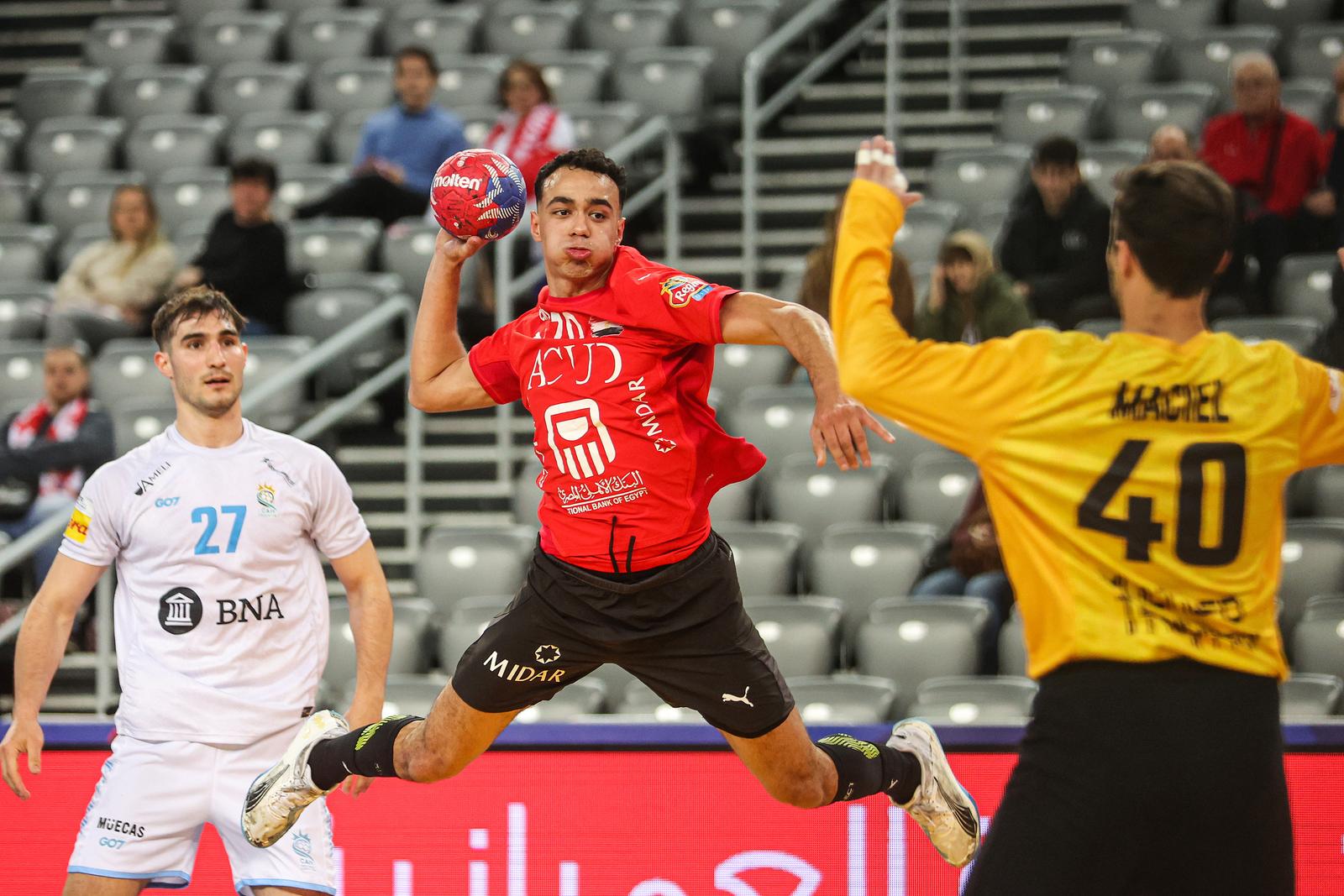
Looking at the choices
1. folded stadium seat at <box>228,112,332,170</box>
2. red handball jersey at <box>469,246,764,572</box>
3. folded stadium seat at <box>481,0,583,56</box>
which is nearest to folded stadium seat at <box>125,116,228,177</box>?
folded stadium seat at <box>228,112,332,170</box>

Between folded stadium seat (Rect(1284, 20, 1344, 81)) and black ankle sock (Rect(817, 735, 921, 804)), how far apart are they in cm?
726

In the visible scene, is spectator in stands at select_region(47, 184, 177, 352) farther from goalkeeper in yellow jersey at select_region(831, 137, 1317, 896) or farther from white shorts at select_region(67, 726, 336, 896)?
goalkeeper in yellow jersey at select_region(831, 137, 1317, 896)

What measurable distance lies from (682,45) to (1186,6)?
133 inches

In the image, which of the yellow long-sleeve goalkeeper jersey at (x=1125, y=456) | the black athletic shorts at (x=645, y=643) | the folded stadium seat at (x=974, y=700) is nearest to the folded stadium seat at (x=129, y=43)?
the folded stadium seat at (x=974, y=700)

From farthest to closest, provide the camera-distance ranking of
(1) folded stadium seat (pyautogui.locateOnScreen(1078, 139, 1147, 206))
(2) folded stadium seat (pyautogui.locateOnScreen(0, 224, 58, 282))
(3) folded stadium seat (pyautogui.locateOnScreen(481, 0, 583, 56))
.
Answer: (3) folded stadium seat (pyautogui.locateOnScreen(481, 0, 583, 56)) → (2) folded stadium seat (pyautogui.locateOnScreen(0, 224, 58, 282)) → (1) folded stadium seat (pyautogui.locateOnScreen(1078, 139, 1147, 206))

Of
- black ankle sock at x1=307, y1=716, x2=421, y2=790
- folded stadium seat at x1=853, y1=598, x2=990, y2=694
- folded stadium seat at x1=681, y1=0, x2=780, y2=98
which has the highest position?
folded stadium seat at x1=681, y1=0, x2=780, y2=98

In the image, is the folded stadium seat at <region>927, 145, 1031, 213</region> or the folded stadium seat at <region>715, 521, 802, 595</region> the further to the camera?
the folded stadium seat at <region>927, 145, 1031, 213</region>

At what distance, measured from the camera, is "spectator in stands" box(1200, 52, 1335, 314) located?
9.34 meters

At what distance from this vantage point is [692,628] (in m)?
4.85

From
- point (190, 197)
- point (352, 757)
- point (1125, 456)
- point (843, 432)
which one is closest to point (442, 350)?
point (352, 757)

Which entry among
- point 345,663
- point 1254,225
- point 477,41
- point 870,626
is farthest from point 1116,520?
point 477,41

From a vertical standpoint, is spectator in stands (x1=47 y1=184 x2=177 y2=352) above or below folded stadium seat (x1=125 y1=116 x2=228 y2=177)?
below

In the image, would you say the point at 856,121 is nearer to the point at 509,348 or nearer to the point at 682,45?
the point at 682,45

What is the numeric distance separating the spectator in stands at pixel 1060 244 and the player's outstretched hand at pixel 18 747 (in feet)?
18.0
